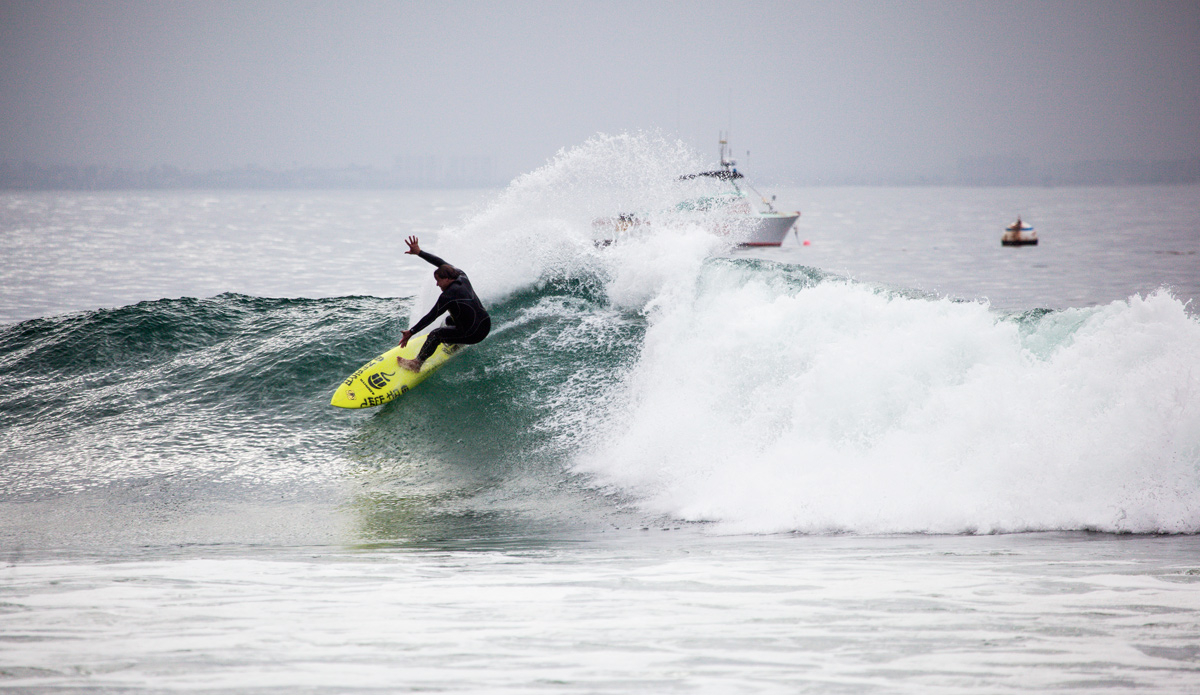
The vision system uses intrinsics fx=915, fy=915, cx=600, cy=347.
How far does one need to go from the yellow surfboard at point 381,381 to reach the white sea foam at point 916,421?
2760mm

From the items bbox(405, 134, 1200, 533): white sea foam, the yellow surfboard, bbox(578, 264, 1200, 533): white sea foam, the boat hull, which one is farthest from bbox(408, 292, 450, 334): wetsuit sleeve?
the boat hull

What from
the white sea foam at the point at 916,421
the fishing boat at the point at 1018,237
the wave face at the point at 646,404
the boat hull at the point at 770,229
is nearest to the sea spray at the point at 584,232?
the wave face at the point at 646,404

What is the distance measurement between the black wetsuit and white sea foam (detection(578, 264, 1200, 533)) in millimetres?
2313

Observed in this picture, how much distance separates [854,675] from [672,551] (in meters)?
2.38

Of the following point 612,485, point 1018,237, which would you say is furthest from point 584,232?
point 1018,237

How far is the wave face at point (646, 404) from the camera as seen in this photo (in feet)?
22.7

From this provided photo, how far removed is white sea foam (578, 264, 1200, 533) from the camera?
21.9 ft

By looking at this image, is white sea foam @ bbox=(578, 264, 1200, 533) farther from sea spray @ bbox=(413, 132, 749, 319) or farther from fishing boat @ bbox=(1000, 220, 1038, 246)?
fishing boat @ bbox=(1000, 220, 1038, 246)

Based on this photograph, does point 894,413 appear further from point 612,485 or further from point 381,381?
point 381,381

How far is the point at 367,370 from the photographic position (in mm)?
10836

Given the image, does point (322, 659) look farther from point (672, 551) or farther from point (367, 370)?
point (367, 370)

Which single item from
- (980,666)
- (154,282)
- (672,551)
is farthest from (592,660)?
(154,282)

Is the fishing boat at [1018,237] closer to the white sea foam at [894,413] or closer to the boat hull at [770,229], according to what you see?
the boat hull at [770,229]

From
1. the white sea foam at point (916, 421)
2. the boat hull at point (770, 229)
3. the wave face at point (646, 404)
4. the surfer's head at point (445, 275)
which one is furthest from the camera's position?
the boat hull at point (770, 229)
